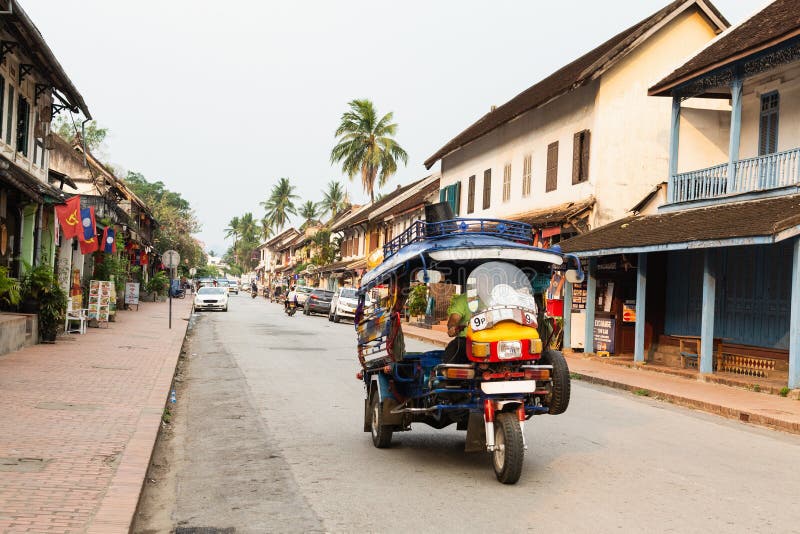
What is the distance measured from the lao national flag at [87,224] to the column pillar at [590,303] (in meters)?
13.2

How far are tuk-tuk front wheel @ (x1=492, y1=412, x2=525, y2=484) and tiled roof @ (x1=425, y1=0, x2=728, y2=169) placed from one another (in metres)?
18.2

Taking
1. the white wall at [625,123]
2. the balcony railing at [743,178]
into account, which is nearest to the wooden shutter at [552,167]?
the white wall at [625,123]

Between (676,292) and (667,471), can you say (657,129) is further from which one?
(667,471)

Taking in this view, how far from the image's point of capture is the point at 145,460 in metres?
7.03

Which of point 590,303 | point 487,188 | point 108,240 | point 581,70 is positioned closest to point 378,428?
point 590,303

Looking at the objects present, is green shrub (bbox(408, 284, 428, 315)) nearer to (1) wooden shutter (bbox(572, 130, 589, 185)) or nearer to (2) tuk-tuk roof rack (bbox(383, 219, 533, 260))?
(2) tuk-tuk roof rack (bbox(383, 219, 533, 260))

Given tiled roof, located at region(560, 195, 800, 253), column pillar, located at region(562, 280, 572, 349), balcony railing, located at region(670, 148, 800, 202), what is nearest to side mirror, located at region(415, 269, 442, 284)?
tiled roof, located at region(560, 195, 800, 253)

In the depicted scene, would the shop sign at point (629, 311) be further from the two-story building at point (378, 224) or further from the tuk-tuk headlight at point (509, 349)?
the two-story building at point (378, 224)

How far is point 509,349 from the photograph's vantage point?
6.82m

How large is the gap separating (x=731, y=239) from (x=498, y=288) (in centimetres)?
911

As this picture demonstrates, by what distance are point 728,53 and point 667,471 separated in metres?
12.1

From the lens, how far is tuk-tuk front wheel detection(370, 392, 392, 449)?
27.2 ft

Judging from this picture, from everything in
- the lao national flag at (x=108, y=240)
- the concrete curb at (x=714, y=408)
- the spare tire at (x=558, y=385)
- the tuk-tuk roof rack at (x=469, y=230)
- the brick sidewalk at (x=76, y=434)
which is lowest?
the concrete curb at (x=714, y=408)

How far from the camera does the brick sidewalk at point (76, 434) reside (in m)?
5.38
